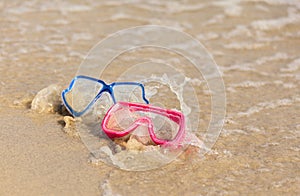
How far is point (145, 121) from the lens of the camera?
2588mm

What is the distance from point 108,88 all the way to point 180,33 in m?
2.06

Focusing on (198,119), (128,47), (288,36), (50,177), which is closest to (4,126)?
(50,177)

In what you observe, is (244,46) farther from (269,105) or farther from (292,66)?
(269,105)

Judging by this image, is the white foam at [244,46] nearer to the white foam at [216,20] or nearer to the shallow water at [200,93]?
the shallow water at [200,93]

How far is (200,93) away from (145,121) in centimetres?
99

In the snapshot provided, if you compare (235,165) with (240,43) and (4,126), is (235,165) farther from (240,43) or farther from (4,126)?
(240,43)

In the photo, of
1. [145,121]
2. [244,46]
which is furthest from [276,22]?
[145,121]

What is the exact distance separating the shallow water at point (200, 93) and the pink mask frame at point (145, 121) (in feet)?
0.47

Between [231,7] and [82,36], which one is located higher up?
[231,7]

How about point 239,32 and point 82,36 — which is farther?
point 239,32

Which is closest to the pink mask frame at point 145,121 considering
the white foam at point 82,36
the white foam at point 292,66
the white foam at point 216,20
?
the white foam at point 292,66

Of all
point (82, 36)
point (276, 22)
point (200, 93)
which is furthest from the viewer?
point (276, 22)

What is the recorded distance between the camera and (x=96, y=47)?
422cm

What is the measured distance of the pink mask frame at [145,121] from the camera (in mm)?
2570
